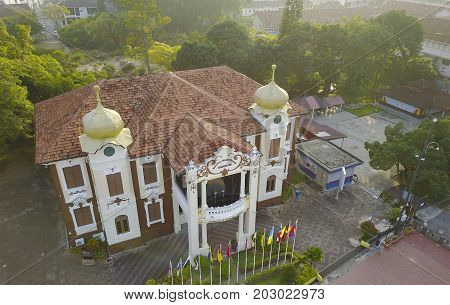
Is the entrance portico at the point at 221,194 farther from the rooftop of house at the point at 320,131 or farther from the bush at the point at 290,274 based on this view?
the rooftop of house at the point at 320,131

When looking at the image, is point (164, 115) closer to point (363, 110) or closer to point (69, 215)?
point (69, 215)

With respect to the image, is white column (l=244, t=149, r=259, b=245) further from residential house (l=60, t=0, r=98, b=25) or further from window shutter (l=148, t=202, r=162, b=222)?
residential house (l=60, t=0, r=98, b=25)

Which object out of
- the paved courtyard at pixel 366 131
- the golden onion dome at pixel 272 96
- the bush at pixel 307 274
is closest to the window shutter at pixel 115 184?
the golden onion dome at pixel 272 96

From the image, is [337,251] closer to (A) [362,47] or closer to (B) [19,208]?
(B) [19,208]

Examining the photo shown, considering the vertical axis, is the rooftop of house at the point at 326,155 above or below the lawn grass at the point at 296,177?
above

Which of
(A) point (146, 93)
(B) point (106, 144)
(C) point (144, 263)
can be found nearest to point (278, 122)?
(A) point (146, 93)

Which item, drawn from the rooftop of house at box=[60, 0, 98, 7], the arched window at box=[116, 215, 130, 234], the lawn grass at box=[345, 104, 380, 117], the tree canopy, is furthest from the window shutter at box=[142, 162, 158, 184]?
the rooftop of house at box=[60, 0, 98, 7]

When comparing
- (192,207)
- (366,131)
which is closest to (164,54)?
(366,131)
